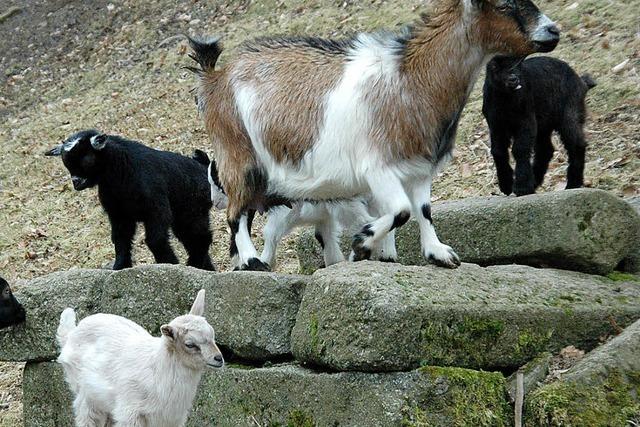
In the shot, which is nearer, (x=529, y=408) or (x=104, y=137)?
(x=529, y=408)

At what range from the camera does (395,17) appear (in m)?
13.9

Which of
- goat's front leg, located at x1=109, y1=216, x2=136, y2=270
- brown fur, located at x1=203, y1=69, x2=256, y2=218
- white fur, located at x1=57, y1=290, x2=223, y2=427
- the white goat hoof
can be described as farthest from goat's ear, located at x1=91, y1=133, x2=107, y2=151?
the white goat hoof

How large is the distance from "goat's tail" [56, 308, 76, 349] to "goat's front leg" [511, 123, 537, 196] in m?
3.21

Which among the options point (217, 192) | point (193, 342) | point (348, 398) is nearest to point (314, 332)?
point (348, 398)

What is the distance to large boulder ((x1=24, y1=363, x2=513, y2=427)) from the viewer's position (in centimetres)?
508

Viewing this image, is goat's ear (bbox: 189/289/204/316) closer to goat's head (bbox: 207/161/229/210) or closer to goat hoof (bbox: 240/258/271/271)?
goat hoof (bbox: 240/258/271/271)

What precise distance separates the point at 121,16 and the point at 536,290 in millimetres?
14859

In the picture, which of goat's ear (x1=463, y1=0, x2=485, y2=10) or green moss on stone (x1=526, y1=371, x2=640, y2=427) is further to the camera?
goat's ear (x1=463, y1=0, x2=485, y2=10)

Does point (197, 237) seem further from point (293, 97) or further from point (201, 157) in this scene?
point (293, 97)

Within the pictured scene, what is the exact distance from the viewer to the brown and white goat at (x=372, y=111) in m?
5.76

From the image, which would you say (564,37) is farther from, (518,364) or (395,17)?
(518,364)

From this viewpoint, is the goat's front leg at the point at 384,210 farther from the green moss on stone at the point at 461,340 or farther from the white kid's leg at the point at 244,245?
the white kid's leg at the point at 244,245

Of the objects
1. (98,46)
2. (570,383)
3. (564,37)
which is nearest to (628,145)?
(564,37)

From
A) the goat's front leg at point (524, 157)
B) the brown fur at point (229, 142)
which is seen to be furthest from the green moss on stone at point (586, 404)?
the goat's front leg at point (524, 157)
